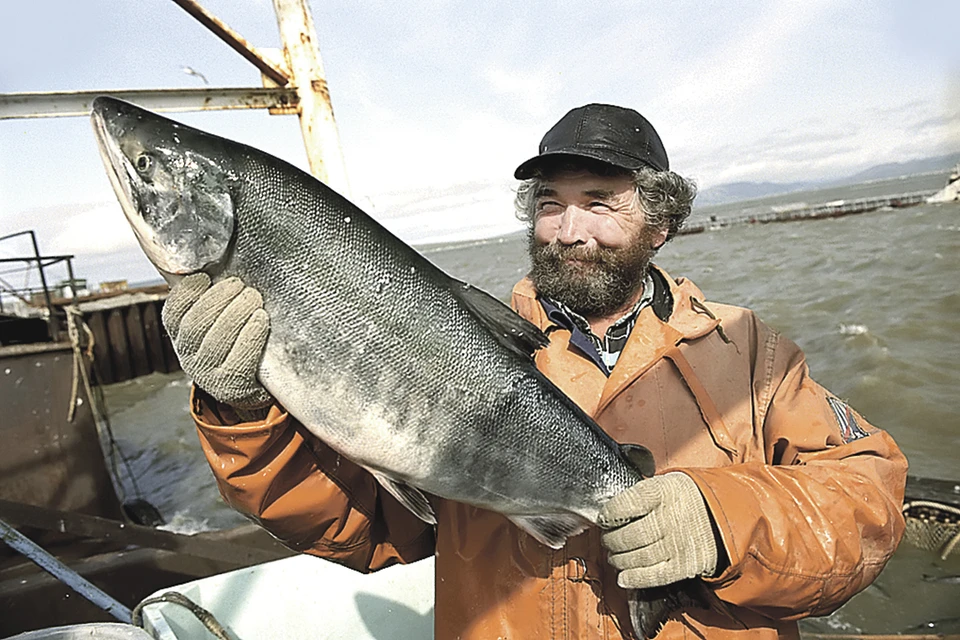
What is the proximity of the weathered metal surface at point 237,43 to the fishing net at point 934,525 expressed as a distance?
584cm

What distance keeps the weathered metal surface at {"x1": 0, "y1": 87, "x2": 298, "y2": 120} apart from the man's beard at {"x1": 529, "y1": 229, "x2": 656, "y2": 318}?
3201 mm

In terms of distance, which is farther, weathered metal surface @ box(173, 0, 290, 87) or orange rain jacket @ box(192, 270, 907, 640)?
weathered metal surface @ box(173, 0, 290, 87)

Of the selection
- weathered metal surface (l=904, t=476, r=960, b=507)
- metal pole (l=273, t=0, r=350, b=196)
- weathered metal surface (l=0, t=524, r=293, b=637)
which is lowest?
weathered metal surface (l=904, t=476, r=960, b=507)

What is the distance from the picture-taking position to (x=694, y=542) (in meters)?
1.93

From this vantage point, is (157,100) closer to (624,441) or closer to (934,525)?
(624,441)

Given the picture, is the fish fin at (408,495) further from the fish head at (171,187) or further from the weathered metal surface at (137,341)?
the weathered metal surface at (137,341)

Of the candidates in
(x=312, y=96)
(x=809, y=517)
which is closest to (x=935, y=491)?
(x=809, y=517)

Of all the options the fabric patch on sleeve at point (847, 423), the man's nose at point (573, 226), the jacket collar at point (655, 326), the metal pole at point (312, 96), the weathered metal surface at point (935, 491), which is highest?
the metal pole at point (312, 96)

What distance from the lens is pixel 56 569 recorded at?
3.13 metres

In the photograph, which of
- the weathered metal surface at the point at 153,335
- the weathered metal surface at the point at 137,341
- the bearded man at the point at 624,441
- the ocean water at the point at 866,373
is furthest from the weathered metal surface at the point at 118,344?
the bearded man at the point at 624,441

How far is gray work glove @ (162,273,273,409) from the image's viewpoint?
5.90ft

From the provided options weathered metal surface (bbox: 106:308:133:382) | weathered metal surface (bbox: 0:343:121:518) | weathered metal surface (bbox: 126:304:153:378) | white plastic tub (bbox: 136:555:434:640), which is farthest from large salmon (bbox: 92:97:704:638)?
weathered metal surface (bbox: 126:304:153:378)

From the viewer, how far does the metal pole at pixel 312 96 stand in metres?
4.78

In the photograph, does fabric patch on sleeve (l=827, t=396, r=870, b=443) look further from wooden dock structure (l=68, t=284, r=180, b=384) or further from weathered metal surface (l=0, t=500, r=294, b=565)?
wooden dock structure (l=68, t=284, r=180, b=384)
